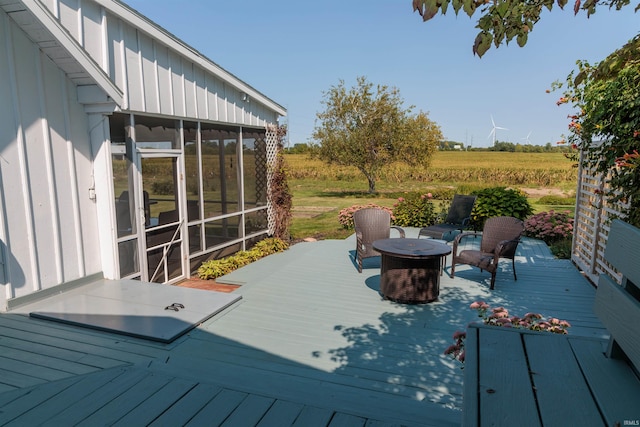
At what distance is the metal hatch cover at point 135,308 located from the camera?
12.5 ft

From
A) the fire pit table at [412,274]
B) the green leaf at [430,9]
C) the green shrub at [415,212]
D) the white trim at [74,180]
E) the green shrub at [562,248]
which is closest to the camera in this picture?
the green leaf at [430,9]

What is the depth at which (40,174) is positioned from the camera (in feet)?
14.3

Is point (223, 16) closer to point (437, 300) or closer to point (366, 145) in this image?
point (366, 145)

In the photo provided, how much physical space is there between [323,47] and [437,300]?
17602 millimetres

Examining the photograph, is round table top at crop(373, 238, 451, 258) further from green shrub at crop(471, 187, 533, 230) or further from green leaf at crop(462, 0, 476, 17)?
green shrub at crop(471, 187, 533, 230)

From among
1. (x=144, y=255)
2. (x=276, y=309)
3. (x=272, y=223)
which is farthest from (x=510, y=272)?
(x=144, y=255)

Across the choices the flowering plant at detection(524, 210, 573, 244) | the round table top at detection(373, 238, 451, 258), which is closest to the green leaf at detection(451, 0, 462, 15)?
the round table top at detection(373, 238, 451, 258)

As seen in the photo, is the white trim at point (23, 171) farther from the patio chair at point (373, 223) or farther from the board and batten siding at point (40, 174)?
the patio chair at point (373, 223)

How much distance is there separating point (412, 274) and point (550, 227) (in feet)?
18.7

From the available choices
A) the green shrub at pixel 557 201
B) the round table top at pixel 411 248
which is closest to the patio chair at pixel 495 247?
the round table top at pixel 411 248

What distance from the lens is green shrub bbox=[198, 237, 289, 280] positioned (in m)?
6.58

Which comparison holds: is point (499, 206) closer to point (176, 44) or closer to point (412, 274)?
point (412, 274)

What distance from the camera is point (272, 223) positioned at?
351 inches

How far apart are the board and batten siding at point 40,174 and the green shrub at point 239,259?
1.86m
